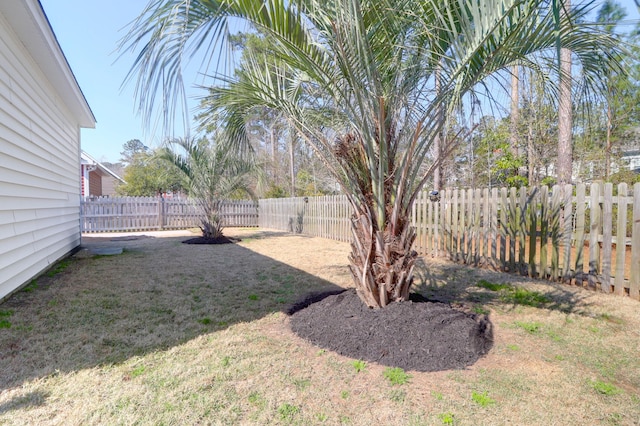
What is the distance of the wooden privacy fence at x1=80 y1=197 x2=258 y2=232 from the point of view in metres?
13.5

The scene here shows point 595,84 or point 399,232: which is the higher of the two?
point 595,84

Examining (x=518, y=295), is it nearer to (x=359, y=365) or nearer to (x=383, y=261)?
(x=383, y=261)

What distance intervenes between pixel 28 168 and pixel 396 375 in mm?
5218

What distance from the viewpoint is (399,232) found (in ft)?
9.45

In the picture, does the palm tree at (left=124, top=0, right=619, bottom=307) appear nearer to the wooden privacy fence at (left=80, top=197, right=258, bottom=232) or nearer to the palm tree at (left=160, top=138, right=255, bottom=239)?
the palm tree at (left=160, top=138, right=255, bottom=239)

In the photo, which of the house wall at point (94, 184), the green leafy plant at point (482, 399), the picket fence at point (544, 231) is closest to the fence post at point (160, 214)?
the house wall at point (94, 184)

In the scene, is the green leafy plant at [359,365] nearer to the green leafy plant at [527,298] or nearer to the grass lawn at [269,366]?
the grass lawn at [269,366]

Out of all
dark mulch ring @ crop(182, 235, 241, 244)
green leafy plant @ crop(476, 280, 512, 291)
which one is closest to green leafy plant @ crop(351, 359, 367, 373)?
green leafy plant @ crop(476, 280, 512, 291)

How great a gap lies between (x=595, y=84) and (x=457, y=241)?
3774 millimetres

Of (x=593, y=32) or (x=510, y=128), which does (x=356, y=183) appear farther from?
(x=510, y=128)

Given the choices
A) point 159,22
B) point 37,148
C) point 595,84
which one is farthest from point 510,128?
point 37,148

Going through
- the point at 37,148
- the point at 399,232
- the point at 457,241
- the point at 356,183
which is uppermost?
the point at 37,148

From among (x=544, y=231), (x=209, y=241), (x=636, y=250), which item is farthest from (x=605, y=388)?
(x=209, y=241)

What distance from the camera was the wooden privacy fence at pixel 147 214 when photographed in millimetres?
13461
